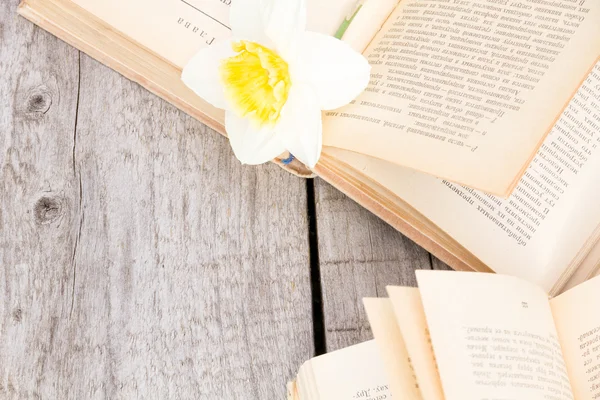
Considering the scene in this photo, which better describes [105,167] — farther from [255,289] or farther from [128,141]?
[255,289]

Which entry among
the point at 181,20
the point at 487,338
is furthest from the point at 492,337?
the point at 181,20

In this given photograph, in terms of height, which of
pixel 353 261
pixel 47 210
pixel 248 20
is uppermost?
pixel 248 20

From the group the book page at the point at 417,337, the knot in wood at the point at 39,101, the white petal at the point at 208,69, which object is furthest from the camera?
the knot in wood at the point at 39,101

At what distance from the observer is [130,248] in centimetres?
68

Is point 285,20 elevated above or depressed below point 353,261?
above

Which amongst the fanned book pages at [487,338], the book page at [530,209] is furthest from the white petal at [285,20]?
the fanned book pages at [487,338]

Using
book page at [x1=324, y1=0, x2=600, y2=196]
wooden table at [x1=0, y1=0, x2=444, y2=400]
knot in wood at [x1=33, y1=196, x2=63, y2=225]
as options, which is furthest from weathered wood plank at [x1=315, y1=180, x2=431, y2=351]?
knot in wood at [x1=33, y1=196, x2=63, y2=225]

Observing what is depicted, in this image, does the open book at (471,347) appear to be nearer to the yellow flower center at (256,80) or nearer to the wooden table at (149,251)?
the wooden table at (149,251)

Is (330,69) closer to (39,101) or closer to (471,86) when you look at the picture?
(471,86)

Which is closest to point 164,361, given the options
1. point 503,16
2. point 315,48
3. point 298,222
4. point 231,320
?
point 231,320

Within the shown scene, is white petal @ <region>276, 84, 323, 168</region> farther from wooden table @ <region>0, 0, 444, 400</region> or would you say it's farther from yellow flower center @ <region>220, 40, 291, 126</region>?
wooden table @ <region>0, 0, 444, 400</region>

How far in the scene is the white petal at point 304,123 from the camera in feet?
1.97

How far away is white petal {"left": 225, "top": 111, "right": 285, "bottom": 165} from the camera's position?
61 cm

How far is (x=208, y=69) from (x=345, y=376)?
0.28 m
